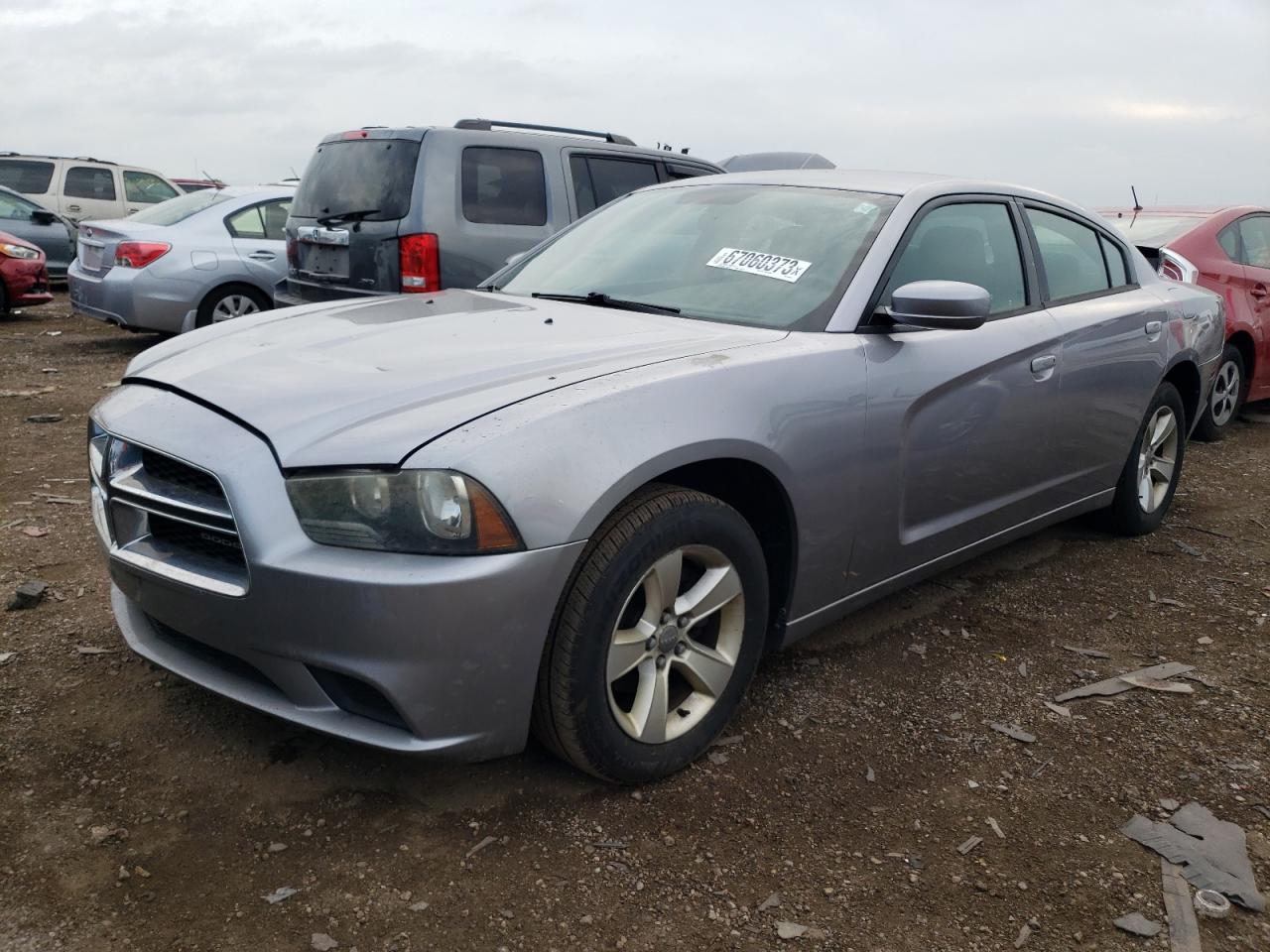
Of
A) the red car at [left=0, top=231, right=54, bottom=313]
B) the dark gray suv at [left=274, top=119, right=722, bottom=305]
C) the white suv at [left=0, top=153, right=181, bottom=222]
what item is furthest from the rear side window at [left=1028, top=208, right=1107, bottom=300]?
the white suv at [left=0, top=153, right=181, bottom=222]

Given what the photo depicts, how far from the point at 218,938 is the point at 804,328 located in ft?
6.91

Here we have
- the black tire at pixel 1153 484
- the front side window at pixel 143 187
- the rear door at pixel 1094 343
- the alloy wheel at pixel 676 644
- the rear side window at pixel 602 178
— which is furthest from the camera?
the front side window at pixel 143 187

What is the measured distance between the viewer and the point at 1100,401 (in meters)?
4.22

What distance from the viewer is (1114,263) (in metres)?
4.63

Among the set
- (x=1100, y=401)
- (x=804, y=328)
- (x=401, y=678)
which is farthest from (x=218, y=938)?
(x=1100, y=401)

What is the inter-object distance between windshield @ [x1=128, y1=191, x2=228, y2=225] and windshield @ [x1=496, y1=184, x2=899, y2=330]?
244 inches

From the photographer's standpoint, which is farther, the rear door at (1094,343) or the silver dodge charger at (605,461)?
the rear door at (1094,343)

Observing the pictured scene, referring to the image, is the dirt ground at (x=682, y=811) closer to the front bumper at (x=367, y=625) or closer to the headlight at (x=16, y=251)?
the front bumper at (x=367, y=625)

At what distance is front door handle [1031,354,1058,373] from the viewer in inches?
148

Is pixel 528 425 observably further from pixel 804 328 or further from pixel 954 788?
pixel 954 788

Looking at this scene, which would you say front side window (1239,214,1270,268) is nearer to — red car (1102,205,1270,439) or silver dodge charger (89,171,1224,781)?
red car (1102,205,1270,439)

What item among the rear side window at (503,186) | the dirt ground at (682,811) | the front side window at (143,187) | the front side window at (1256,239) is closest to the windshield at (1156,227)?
the front side window at (1256,239)

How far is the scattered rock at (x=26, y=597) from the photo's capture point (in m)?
3.68

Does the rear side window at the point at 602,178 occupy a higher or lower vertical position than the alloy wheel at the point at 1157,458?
higher
